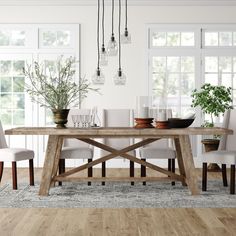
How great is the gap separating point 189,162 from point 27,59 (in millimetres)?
4273

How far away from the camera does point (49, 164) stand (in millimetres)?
5598

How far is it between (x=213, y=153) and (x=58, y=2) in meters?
4.04

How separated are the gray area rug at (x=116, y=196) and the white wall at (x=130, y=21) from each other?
2.60 m

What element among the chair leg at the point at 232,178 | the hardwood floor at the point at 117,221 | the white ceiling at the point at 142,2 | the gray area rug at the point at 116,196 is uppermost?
the white ceiling at the point at 142,2

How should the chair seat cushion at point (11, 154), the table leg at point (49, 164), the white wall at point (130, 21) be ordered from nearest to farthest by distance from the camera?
the table leg at point (49, 164)
the chair seat cushion at point (11, 154)
the white wall at point (130, 21)

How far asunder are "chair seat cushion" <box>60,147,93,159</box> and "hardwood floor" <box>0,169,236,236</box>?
141 cm

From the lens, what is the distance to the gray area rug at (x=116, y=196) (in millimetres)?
5145

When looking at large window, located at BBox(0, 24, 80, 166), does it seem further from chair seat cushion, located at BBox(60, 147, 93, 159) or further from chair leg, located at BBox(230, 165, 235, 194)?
chair leg, located at BBox(230, 165, 235, 194)

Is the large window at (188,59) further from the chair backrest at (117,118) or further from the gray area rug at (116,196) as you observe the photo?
the gray area rug at (116,196)

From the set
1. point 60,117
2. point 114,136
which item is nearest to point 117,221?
point 114,136

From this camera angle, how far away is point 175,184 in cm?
654

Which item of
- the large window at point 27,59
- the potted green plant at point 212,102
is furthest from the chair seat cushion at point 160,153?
the large window at point 27,59

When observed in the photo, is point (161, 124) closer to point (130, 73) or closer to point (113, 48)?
point (113, 48)

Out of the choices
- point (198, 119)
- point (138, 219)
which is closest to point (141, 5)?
point (198, 119)
